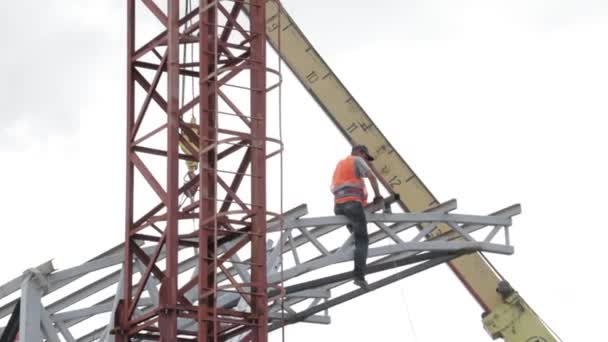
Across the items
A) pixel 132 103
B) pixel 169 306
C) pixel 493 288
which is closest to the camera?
pixel 169 306

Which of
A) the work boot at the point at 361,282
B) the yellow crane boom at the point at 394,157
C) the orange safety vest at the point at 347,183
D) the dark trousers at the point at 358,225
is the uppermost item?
the yellow crane boom at the point at 394,157

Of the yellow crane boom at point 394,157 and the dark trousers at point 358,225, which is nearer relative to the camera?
the dark trousers at point 358,225

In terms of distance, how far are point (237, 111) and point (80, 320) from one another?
195 inches

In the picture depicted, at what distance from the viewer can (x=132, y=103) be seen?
28375 millimetres

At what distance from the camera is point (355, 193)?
29.5 m

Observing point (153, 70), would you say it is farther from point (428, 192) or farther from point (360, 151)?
point (428, 192)

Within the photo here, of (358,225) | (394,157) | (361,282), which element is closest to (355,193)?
(358,225)

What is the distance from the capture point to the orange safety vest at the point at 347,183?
96.5 ft

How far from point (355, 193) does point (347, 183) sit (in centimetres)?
21

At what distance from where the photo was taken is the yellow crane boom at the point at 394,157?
36500mm

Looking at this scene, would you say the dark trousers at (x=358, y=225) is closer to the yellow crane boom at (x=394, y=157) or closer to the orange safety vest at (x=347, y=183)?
the orange safety vest at (x=347, y=183)

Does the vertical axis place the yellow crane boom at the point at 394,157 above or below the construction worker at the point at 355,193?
above

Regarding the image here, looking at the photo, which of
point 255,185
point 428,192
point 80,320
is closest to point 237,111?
point 255,185

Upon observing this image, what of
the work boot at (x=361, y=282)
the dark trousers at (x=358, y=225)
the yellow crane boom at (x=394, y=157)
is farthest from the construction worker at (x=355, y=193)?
the yellow crane boom at (x=394, y=157)
